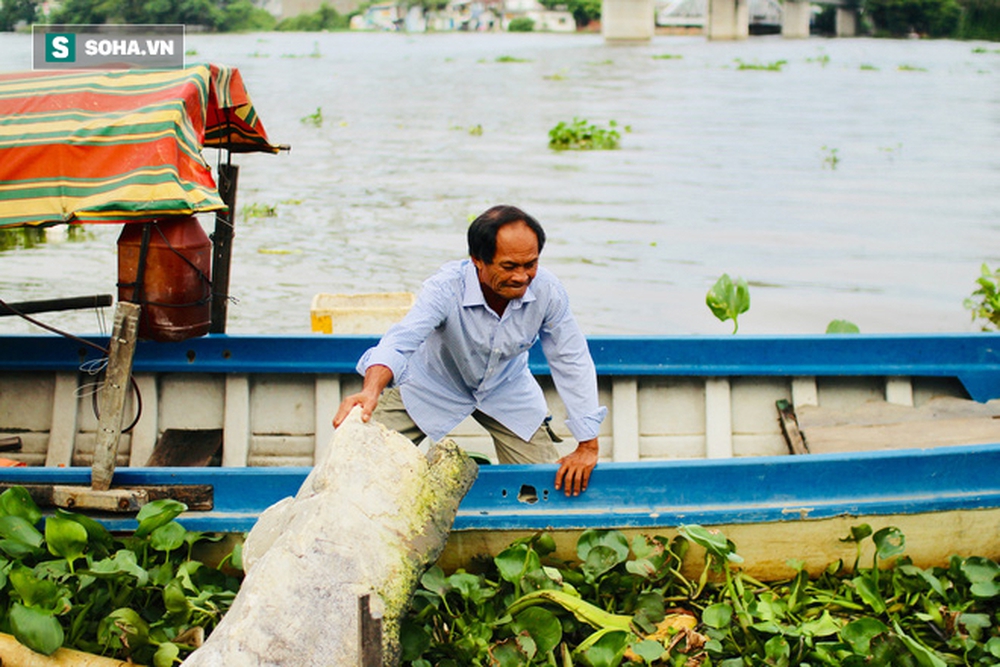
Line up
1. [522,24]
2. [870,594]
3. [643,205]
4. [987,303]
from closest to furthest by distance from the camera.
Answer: [870,594], [987,303], [643,205], [522,24]

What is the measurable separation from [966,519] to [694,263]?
6.63 m

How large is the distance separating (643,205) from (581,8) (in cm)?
7747

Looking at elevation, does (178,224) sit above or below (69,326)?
above

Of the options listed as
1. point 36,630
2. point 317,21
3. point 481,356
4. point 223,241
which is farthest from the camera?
point 317,21

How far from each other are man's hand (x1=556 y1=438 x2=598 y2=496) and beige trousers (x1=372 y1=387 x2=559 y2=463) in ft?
1.04

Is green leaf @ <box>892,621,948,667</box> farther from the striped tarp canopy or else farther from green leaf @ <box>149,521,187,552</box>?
the striped tarp canopy

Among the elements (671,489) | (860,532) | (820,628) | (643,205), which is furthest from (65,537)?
(643,205)

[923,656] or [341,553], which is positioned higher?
[341,553]

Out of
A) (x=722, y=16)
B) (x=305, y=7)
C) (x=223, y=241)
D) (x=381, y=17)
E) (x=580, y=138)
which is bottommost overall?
(x=223, y=241)

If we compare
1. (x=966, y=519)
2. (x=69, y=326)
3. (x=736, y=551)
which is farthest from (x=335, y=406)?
(x=69, y=326)

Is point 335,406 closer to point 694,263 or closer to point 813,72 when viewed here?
point 694,263

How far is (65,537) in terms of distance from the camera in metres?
3.21

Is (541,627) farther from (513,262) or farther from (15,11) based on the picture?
(15,11)

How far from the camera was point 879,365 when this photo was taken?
4582 millimetres
